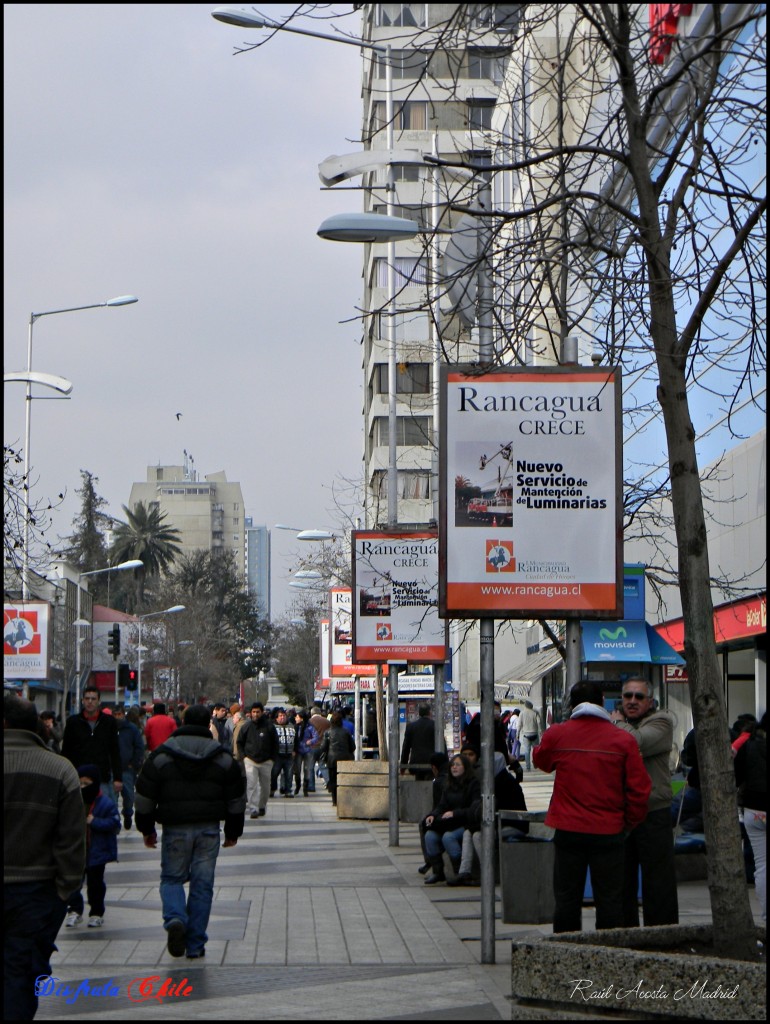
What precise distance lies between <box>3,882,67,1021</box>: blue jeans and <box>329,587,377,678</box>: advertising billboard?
26472 mm

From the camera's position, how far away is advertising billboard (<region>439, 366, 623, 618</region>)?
34.8 feet

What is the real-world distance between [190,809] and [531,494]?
324 cm

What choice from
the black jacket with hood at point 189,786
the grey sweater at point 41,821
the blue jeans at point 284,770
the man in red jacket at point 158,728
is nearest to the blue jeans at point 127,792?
the man in red jacket at point 158,728

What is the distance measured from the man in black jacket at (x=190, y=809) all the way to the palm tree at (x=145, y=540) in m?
108

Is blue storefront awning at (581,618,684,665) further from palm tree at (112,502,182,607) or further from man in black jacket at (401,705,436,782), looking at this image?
palm tree at (112,502,182,607)

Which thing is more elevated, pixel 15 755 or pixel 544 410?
pixel 544 410

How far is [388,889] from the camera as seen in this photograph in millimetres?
15727

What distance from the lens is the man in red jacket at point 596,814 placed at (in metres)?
9.38

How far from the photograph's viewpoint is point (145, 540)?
118 metres

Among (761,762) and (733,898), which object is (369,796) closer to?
→ (761,762)

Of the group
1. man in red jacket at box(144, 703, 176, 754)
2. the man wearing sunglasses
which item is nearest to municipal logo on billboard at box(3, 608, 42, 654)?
man in red jacket at box(144, 703, 176, 754)

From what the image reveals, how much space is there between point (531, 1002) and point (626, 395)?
1015 inches

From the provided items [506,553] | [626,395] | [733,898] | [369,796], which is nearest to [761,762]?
[506,553]

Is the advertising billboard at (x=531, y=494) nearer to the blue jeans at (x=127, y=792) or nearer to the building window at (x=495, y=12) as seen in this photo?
the building window at (x=495, y=12)
